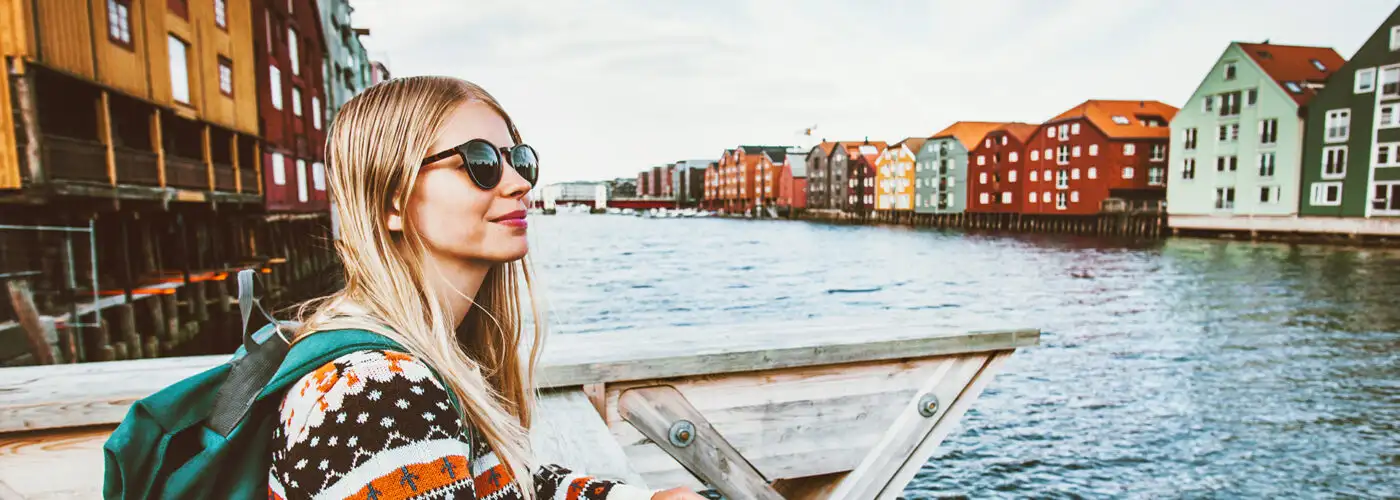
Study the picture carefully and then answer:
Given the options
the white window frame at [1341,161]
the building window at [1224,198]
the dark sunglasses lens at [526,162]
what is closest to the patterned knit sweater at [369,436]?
the dark sunglasses lens at [526,162]

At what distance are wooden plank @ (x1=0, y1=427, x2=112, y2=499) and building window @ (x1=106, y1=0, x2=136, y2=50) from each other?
37.8 feet

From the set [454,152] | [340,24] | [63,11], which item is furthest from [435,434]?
[340,24]

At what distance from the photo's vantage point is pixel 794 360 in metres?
2.72

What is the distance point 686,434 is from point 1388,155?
5363 cm

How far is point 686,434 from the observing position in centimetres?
262

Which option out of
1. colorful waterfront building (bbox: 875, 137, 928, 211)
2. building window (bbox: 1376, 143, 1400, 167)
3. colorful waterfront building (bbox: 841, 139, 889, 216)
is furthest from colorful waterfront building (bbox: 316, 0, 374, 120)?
colorful waterfront building (bbox: 841, 139, 889, 216)

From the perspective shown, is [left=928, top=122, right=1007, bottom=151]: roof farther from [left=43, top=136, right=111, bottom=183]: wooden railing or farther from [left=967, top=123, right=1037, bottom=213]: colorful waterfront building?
[left=43, top=136, right=111, bottom=183]: wooden railing

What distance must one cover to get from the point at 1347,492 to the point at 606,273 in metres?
27.3

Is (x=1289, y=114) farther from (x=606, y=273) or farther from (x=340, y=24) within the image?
(x=340, y=24)

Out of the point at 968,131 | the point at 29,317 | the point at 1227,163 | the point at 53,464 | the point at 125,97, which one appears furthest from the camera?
the point at 968,131

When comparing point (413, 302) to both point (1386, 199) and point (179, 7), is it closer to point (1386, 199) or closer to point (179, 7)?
point (179, 7)

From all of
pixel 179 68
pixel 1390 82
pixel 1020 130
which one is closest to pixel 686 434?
pixel 179 68

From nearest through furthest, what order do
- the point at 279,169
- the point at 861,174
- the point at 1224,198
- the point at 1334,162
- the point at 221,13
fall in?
1. the point at 221,13
2. the point at 279,169
3. the point at 1334,162
4. the point at 1224,198
5. the point at 861,174

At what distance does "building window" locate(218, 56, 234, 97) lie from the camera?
597 inches
